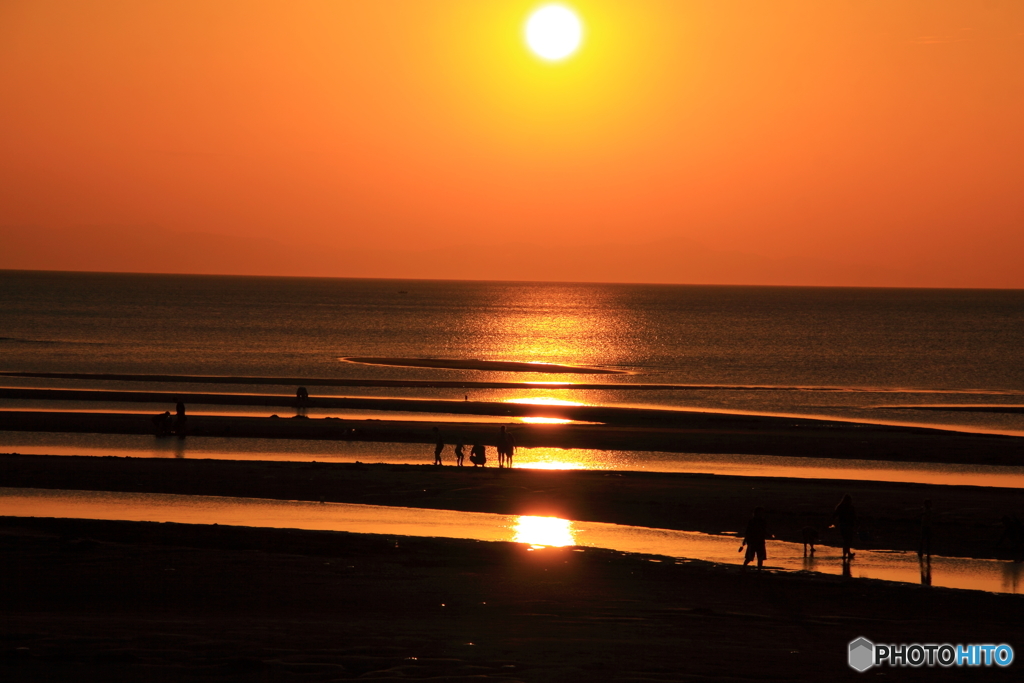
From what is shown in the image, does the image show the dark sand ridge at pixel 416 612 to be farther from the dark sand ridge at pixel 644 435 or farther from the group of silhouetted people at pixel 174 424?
the dark sand ridge at pixel 644 435

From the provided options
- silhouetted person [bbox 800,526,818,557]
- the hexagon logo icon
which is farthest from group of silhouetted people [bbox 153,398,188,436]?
the hexagon logo icon

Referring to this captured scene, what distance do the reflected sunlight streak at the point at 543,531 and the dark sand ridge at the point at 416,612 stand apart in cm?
116

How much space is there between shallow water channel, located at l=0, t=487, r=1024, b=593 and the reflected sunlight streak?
0.08ft

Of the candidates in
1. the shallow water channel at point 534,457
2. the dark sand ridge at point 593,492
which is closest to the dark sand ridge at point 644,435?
the shallow water channel at point 534,457

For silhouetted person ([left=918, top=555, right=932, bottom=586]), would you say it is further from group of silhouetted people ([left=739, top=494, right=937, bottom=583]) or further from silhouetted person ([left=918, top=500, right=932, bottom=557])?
silhouetted person ([left=918, top=500, right=932, bottom=557])

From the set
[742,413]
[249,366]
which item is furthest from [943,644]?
[249,366]

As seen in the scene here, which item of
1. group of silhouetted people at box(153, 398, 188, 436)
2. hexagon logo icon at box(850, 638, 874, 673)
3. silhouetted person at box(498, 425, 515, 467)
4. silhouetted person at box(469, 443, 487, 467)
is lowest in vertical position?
hexagon logo icon at box(850, 638, 874, 673)

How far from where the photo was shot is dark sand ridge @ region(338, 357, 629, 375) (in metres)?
89.4

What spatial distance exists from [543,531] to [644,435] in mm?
19727

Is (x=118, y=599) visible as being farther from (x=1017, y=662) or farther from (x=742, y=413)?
(x=742, y=413)

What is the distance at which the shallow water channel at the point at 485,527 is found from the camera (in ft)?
69.0

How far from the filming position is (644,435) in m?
43.5

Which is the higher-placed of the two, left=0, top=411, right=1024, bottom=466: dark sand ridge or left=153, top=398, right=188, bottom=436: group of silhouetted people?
left=0, top=411, right=1024, bottom=466: dark sand ridge

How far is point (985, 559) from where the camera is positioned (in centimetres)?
2230
